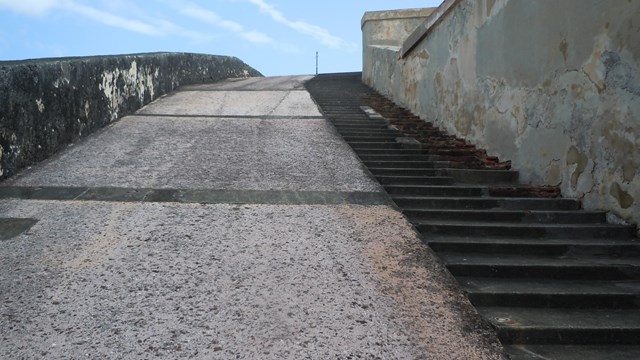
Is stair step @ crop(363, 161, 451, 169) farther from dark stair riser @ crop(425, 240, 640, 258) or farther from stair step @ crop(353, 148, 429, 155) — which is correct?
dark stair riser @ crop(425, 240, 640, 258)

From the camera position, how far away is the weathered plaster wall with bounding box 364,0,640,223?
392 cm

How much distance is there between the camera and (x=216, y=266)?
3381 millimetres

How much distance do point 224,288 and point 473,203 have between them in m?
2.62

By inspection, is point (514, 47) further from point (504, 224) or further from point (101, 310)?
point (101, 310)

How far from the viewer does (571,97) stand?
4.59 m

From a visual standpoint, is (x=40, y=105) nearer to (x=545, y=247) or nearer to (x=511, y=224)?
(x=511, y=224)

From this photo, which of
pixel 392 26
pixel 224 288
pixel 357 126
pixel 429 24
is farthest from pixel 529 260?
pixel 392 26

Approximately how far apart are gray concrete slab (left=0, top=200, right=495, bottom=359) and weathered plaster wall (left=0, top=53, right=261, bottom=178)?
107 cm

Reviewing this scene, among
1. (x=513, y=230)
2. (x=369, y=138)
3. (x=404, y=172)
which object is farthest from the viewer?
(x=369, y=138)

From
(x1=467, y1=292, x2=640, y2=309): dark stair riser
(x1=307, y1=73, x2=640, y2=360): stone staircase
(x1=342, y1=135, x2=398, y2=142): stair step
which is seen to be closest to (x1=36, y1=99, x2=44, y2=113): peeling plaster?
(x1=307, y1=73, x2=640, y2=360): stone staircase

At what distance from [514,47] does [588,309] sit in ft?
11.3

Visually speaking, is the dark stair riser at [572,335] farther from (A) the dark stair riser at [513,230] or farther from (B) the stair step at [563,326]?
(A) the dark stair riser at [513,230]

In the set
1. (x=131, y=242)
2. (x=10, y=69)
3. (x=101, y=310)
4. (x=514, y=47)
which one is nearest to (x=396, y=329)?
(x=101, y=310)

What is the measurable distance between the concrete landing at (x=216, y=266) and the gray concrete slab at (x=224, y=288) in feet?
0.04
